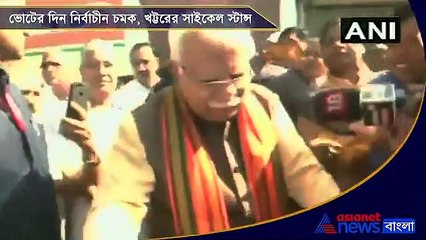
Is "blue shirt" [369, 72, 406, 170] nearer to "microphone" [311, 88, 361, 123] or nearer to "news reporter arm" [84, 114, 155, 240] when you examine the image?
"microphone" [311, 88, 361, 123]

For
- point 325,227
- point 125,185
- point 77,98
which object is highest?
point 77,98

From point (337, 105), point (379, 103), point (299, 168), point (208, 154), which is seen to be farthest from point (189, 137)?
point (379, 103)

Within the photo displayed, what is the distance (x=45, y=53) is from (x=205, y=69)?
46 centimetres

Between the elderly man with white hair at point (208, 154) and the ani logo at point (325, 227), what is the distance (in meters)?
0.05

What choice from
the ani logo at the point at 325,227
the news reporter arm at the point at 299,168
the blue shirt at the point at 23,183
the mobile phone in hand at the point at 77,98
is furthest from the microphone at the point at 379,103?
the blue shirt at the point at 23,183

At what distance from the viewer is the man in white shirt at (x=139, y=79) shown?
1972mm

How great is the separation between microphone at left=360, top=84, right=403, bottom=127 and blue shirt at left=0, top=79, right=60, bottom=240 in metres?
0.91

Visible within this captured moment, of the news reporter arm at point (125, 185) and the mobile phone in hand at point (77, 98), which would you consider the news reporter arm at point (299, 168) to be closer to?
the news reporter arm at point (125, 185)

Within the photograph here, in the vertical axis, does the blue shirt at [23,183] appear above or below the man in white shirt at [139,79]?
below

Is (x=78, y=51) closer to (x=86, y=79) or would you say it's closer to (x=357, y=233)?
(x=86, y=79)

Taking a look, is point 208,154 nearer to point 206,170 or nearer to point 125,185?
point 206,170

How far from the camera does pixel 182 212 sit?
1.97 metres

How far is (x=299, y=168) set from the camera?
6.45 feet

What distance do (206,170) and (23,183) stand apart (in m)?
0.52
